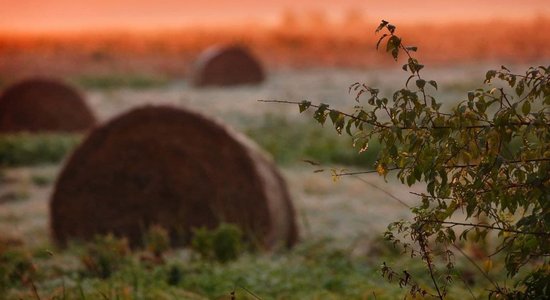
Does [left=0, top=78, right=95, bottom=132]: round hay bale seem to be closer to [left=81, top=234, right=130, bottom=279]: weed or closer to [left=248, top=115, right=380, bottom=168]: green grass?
[left=248, top=115, right=380, bottom=168]: green grass

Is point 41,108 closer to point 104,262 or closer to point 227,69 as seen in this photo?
point 227,69

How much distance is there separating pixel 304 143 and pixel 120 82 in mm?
16363

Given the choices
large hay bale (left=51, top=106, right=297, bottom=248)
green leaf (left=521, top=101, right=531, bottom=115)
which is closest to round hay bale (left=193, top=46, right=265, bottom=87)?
large hay bale (left=51, top=106, right=297, bottom=248)

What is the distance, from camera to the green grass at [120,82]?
30.8 metres

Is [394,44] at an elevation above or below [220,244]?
above

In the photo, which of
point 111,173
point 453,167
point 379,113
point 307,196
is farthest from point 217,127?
point 379,113

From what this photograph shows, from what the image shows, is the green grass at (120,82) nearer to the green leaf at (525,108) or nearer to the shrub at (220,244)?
the shrub at (220,244)

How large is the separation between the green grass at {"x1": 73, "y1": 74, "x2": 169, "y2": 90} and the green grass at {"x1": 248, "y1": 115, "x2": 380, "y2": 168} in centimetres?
1189

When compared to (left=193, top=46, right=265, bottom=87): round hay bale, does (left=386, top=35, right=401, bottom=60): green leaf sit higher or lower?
lower

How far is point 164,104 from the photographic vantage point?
29.8ft

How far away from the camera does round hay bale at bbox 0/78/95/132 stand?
18297mm

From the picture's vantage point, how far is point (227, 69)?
2933 cm

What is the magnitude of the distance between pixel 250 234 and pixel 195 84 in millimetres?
21675

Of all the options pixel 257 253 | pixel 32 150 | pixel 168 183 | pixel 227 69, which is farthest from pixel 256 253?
pixel 227 69
